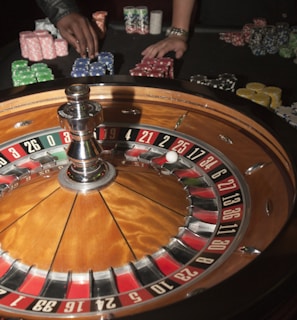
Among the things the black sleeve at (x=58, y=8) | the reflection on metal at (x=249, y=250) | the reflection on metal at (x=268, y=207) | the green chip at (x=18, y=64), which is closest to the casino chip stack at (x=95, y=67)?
the green chip at (x=18, y=64)

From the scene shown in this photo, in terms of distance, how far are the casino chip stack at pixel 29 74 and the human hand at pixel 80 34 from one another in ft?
1.37

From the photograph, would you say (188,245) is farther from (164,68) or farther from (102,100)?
(164,68)

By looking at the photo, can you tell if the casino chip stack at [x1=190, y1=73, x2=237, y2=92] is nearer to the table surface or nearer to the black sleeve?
the table surface

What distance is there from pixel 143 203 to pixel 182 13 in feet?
8.71

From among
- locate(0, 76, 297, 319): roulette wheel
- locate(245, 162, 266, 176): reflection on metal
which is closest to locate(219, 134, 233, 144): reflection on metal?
locate(0, 76, 297, 319): roulette wheel

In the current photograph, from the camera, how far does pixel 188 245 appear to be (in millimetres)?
1214

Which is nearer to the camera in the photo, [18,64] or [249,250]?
[249,250]

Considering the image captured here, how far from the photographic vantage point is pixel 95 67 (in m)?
2.82

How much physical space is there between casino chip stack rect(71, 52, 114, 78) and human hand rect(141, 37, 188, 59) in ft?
1.17

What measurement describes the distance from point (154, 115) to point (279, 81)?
4.15ft

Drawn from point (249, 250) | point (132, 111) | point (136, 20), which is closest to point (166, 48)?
point (136, 20)

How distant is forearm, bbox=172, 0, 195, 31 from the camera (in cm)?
356

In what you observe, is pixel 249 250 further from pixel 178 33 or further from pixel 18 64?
pixel 178 33

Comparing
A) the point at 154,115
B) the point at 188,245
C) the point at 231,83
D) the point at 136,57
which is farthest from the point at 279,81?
the point at 188,245
